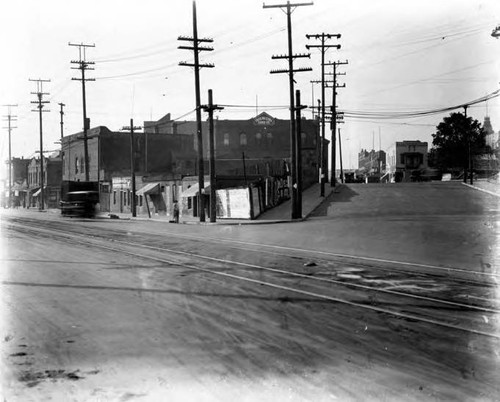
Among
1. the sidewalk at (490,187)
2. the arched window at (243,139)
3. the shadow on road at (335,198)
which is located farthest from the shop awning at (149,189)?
the sidewalk at (490,187)

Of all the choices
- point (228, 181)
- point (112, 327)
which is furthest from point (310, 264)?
point (228, 181)

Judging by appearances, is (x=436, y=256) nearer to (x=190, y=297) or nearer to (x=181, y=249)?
(x=181, y=249)

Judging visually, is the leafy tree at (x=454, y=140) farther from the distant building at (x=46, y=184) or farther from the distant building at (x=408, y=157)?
the distant building at (x=46, y=184)

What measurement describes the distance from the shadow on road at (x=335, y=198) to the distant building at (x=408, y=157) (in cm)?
3897

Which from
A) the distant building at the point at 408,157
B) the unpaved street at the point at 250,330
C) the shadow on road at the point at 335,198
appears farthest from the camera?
the distant building at the point at 408,157

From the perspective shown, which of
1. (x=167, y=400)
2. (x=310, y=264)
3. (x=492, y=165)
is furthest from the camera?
(x=492, y=165)

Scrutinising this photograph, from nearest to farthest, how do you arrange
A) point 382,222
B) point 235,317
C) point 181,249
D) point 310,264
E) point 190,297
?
point 235,317 < point 190,297 < point 310,264 < point 181,249 < point 382,222

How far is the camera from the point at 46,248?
60.1 ft

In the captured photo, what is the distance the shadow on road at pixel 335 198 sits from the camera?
3751 cm

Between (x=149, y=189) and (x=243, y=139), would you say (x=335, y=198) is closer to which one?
(x=149, y=189)

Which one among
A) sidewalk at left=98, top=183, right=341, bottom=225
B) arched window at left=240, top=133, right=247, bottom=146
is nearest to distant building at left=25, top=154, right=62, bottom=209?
arched window at left=240, top=133, right=247, bottom=146

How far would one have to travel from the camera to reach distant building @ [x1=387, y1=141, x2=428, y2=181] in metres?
87.4

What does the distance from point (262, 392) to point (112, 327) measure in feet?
10.1

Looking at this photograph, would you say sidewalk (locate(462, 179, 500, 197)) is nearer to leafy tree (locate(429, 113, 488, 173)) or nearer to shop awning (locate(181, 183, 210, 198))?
shop awning (locate(181, 183, 210, 198))
